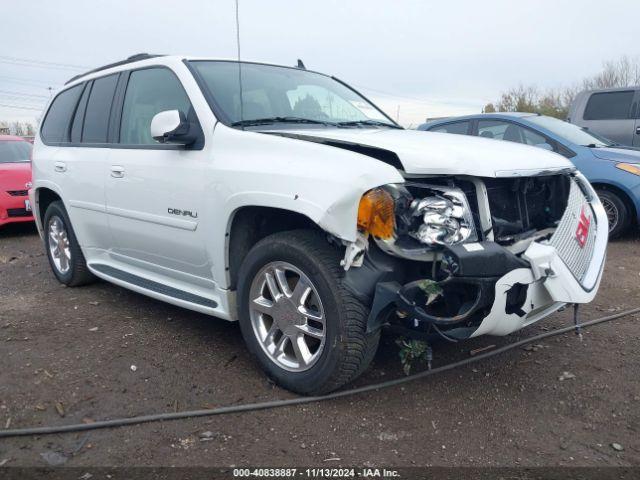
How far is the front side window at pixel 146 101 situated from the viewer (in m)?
3.64

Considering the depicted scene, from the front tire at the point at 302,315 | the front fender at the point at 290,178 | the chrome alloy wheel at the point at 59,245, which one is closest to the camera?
the front fender at the point at 290,178

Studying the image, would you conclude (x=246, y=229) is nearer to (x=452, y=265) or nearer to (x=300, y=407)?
(x=300, y=407)

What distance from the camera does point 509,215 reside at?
2.96 meters

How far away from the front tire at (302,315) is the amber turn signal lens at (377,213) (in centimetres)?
27

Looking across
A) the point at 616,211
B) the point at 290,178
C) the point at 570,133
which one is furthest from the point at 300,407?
the point at 570,133

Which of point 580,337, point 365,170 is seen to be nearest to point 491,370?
point 580,337

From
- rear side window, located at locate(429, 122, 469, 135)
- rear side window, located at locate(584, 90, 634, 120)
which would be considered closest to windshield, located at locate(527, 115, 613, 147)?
rear side window, located at locate(429, 122, 469, 135)

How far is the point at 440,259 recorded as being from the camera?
8.38ft

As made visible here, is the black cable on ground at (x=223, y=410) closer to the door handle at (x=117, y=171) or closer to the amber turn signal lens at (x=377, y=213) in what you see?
the amber turn signal lens at (x=377, y=213)

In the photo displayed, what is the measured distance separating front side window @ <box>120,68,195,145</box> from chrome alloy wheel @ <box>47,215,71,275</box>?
1.54m

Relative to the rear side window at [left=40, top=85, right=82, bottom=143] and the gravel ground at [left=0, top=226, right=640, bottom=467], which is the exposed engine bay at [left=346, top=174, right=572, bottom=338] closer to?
the gravel ground at [left=0, top=226, right=640, bottom=467]

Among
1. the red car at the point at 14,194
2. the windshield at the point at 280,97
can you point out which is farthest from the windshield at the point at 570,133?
the red car at the point at 14,194

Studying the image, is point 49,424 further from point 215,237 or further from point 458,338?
point 458,338

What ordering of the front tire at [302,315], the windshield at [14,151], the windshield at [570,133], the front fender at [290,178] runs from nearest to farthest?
the front fender at [290,178] → the front tire at [302,315] → the windshield at [570,133] → the windshield at [14,151]
